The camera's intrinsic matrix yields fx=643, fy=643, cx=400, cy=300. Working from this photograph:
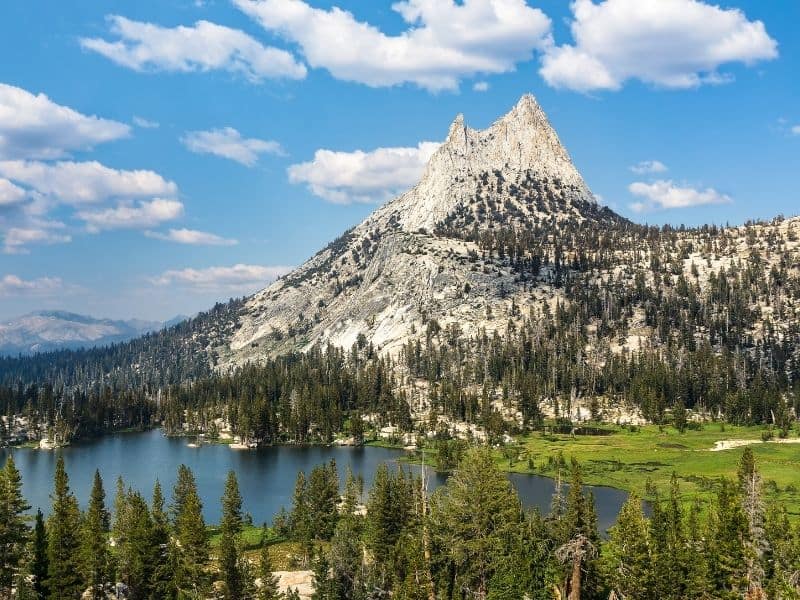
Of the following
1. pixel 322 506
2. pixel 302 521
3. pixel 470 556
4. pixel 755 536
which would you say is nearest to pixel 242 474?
pixel 302 521

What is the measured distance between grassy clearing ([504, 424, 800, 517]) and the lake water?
8738 mm

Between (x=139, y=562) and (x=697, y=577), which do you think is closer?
(x=697, y=577)

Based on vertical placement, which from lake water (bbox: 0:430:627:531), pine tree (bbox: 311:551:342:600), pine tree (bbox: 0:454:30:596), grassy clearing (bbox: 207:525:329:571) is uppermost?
pine tree (bbox: 0:454:30:596)

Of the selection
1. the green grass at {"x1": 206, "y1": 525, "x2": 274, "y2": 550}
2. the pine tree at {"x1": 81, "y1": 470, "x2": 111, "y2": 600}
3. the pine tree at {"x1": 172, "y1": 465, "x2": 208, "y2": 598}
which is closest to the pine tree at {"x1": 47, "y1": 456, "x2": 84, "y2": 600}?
the pine tree at {"x1": 81, "y1": 470, "x2": 111, "y2": 600}

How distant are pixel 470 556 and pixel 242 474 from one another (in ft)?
344

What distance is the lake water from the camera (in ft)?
419

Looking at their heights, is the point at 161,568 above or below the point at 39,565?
below

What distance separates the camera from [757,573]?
6316 centimetres

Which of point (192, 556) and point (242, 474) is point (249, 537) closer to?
point (192, 556)

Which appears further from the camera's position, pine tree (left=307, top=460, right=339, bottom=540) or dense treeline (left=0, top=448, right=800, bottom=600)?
pine tree (left=307, top=460, right=339, bottom=540)

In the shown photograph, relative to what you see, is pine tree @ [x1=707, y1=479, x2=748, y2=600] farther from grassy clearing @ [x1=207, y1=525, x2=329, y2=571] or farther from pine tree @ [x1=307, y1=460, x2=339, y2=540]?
pine tree @ [x1=307, y1=460, x2=339, y2=540]

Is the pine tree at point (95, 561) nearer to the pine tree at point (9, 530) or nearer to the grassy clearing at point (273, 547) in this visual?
the pine tree at point (9, 530)

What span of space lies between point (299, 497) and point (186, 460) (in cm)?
9424

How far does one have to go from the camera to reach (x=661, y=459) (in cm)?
15312
